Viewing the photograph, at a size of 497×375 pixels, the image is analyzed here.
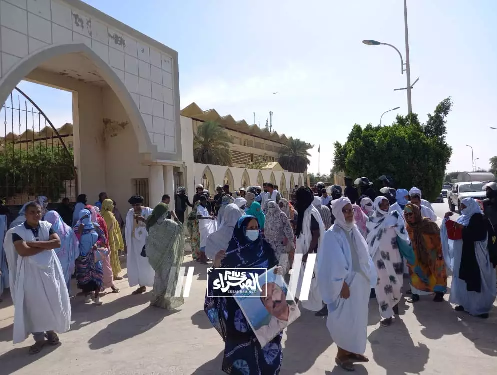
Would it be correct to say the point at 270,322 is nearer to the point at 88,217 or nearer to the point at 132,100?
the point at 88,217

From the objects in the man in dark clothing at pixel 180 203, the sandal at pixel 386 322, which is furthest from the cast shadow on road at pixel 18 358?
the man in dark clothing at pixel 180 203

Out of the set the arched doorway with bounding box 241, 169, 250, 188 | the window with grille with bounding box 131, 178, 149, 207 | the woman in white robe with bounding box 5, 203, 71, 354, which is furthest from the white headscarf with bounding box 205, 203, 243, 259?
the arched doorway with bounding box 241, 169, 250, 188

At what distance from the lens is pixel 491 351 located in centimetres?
368

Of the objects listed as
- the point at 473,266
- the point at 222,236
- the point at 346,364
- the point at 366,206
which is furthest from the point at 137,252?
the point at 473,266

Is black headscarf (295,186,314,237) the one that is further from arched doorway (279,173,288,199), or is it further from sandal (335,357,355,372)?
arched doorway (279,173,288,199)

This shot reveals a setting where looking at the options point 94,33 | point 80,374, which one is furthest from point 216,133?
point 80,374

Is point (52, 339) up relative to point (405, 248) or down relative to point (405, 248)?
down

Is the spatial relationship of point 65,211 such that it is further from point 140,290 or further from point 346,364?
point 346,364

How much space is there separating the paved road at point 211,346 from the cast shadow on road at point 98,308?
0.02 meters

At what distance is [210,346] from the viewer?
3.98m

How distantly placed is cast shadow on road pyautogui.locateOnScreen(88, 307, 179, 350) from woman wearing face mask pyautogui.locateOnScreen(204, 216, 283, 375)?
5.39 feet

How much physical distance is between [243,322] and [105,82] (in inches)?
360

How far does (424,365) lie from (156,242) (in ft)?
11.1

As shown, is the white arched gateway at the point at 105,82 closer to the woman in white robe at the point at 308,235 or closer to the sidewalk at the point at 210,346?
the sidewalk at the point at 210,346
